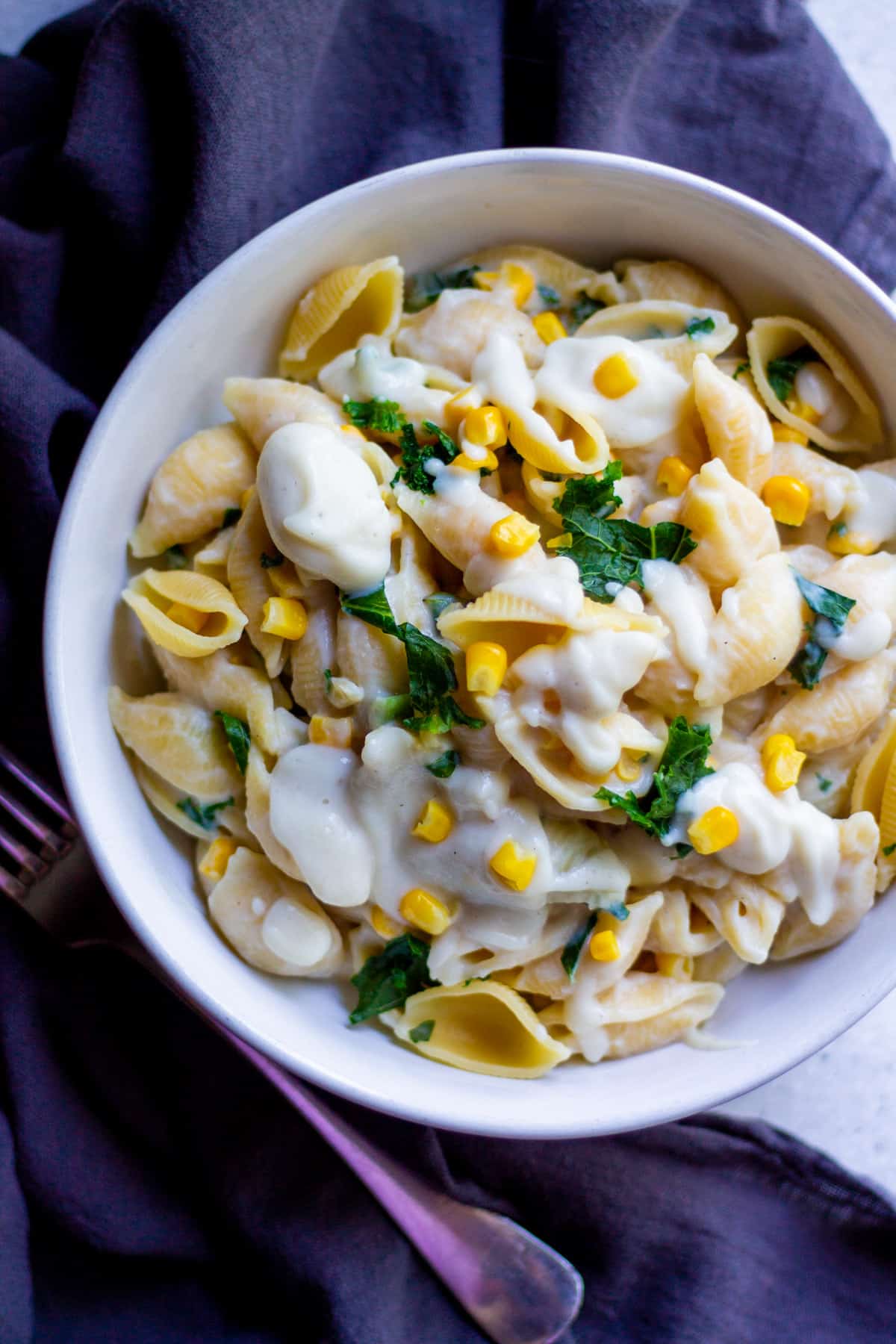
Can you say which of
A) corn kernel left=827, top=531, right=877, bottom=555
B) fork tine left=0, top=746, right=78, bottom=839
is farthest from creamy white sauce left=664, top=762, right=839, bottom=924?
fork tine left=0, top=746, right=78, bottom=839

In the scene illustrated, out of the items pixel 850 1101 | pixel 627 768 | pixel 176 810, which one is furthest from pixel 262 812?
pixel 850 1101

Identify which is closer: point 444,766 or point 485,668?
point 485,668

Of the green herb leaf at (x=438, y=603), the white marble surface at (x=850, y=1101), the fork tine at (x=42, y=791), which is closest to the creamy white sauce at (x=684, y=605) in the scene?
the green herb leaf at (x=438, y=603)

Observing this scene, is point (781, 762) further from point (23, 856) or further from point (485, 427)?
point (23, 856)

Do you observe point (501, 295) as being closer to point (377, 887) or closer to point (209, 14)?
point (209, 14)

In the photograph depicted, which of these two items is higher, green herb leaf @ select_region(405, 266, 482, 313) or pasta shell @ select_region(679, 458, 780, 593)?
pasta shell @ select_region(679, 458, 780, 593)

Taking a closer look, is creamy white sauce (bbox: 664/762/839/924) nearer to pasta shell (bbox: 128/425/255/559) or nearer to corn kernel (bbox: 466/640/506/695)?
corn kernel (bbox: 466/640/506/695)

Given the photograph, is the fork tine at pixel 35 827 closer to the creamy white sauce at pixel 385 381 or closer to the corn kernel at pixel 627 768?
the creamy white sauce at pixel 385 381
